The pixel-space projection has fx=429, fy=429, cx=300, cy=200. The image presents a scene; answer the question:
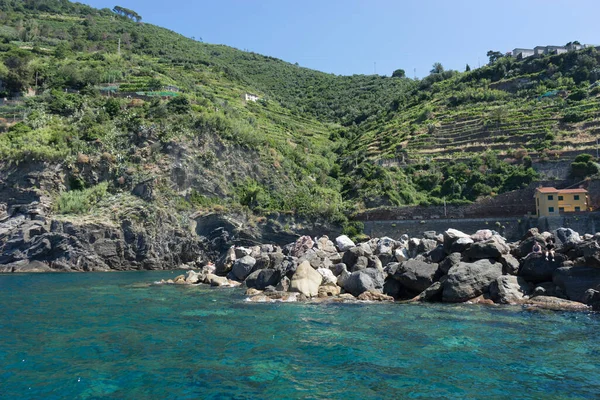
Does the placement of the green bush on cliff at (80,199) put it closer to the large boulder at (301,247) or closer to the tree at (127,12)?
the large boulder at (301,247)

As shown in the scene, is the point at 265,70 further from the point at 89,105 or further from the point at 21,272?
the point at 21,272

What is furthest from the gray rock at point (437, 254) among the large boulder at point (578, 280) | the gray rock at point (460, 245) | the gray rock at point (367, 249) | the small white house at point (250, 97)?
the small white house at point (250, 97)

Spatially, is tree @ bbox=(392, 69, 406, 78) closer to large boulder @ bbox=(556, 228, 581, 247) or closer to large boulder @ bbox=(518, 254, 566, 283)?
large boulder @ bbox=(556, 228, 581, 247)

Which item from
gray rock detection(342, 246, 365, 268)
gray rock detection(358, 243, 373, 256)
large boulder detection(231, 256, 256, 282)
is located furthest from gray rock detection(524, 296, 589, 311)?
large boulder detection(231, 256, 256, 282)

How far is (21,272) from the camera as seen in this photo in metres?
36.9

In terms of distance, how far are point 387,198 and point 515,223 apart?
14.2m

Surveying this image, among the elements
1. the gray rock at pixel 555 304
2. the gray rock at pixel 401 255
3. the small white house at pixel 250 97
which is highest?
the small white house at pixel 250 97

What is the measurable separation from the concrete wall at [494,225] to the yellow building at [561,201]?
1.42m

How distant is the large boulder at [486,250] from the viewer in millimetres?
20828

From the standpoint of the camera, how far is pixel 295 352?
12328mm

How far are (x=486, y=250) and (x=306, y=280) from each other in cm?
905

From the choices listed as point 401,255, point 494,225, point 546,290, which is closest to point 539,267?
point 546,290

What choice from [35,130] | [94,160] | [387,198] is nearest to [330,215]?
[387,198]

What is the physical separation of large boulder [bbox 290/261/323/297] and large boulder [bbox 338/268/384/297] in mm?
1539
